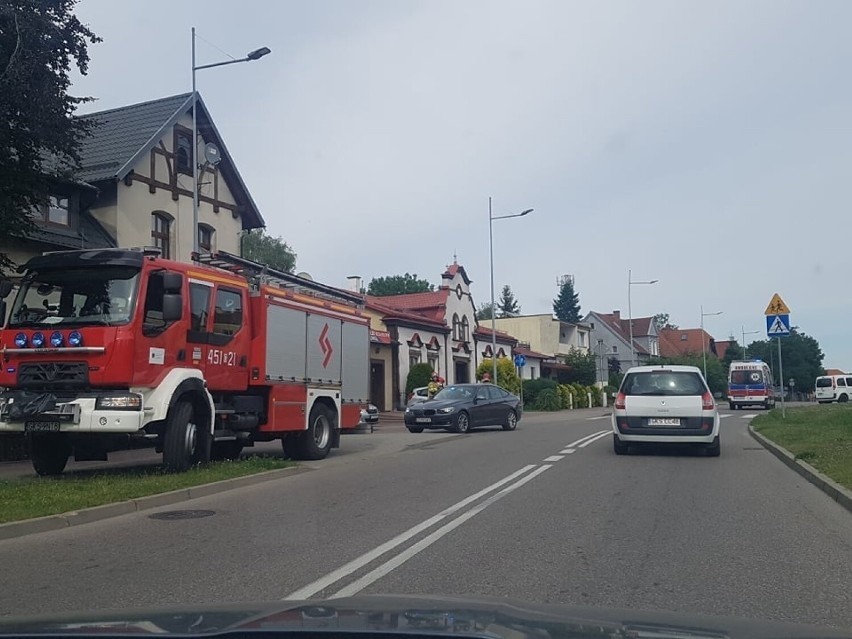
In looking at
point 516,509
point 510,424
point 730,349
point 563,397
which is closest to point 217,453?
point 516,509

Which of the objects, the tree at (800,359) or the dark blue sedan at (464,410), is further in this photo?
the tree at (800,359)

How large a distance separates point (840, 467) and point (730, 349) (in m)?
107

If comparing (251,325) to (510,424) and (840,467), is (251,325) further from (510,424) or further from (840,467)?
(510,424)

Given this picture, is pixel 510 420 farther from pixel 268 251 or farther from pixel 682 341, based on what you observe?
pixel 682 341

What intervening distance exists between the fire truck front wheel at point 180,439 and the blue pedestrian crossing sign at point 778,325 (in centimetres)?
1445

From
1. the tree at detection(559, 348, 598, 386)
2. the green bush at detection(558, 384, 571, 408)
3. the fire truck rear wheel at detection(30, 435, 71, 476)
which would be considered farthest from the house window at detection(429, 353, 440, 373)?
the fire truck rear wheel at detection(30, 435, 71, 476)

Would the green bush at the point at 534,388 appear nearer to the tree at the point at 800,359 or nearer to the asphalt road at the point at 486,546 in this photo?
the asphalt road at the point at 486,546

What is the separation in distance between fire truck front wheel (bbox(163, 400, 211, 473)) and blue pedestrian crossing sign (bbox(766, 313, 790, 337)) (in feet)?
47.4

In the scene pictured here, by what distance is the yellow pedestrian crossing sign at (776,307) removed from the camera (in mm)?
21281

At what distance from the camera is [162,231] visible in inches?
1032

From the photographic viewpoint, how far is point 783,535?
8.30 meters

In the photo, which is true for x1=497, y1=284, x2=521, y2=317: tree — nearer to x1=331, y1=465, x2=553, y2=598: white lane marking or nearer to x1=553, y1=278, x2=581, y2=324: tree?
x1=553, y1=278, x2=581, y2=324: tree

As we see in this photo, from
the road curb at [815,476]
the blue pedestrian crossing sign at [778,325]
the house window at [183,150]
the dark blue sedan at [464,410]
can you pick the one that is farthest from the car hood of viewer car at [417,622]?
the house window at [183,150]

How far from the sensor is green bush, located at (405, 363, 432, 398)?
40.4 meters
